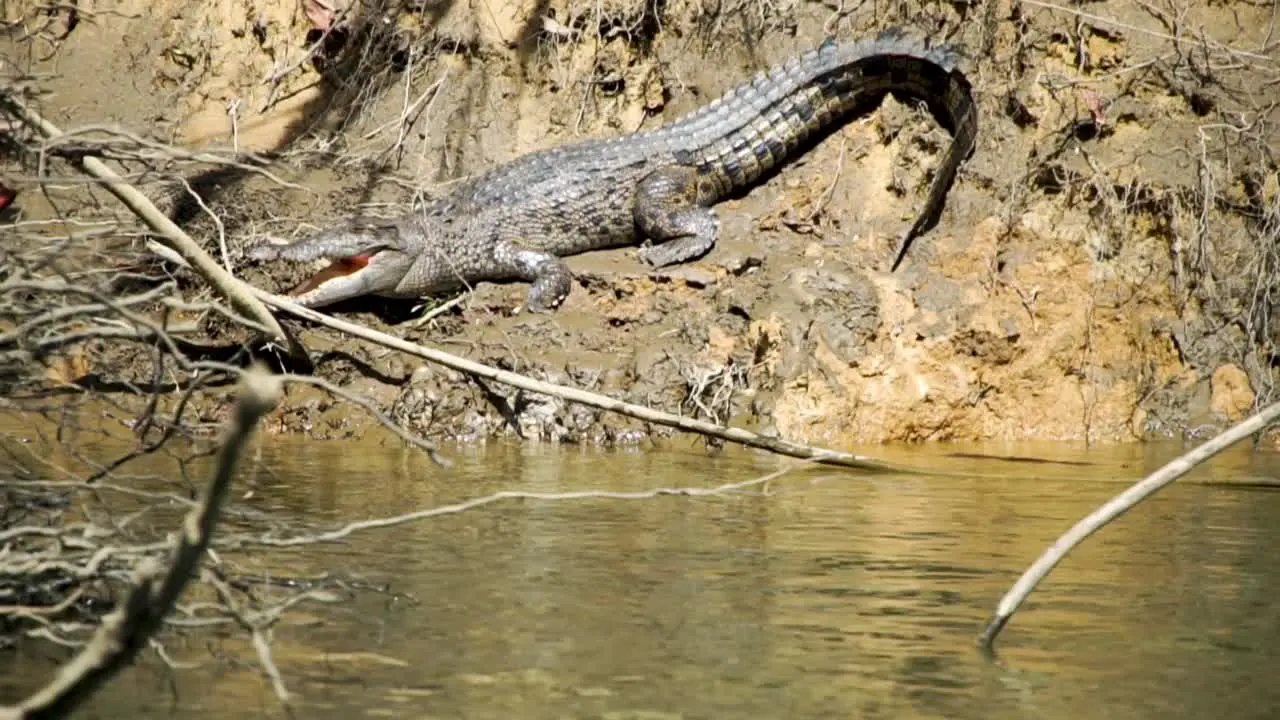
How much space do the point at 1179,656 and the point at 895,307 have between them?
437 cm

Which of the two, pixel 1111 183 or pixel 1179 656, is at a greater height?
pixel 1111 183

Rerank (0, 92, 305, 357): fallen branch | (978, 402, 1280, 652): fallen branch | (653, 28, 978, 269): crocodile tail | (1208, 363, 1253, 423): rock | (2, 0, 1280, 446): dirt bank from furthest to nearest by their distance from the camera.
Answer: (653, 28, 978, 269): crocodile tail, (1208, 363, 1253, 423): rock, (2, 0, 1280, 446): dirt bank, (0, 92, 305, 357): fallen branch, (978, 402, 1280, 652): fallen branch

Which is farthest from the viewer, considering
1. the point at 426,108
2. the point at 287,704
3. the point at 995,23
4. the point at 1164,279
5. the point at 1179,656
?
the point at 426,108

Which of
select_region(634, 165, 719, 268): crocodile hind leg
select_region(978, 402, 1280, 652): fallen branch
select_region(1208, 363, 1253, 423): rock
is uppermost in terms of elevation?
select_region(634, 165, 719, 268): crocodile hind leg

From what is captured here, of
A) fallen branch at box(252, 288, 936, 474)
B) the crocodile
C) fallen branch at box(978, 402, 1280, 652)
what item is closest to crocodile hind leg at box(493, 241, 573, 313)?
the crocodile

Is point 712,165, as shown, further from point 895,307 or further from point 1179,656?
point 1179,656

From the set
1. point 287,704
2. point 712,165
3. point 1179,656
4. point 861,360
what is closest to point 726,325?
point 861,360

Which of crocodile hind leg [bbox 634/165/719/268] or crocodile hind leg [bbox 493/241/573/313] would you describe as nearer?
crocodile hind leg [bbox 493/241/573/313]

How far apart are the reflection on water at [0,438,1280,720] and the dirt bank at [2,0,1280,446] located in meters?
1.36

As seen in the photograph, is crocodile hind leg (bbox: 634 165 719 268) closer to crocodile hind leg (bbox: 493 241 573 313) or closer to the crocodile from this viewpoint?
the crocodile

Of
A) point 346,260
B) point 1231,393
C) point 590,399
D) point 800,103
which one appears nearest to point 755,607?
point 590,399

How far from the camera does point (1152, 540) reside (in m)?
5.14

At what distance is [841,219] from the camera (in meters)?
8.68

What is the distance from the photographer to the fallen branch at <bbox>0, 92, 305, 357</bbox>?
11.3 feet
